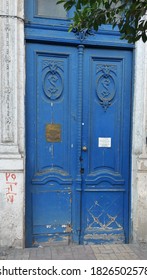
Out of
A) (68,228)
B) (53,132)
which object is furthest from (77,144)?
(68,228)

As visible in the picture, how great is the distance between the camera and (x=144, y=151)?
415 cm

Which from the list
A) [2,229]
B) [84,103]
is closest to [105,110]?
[84,103]

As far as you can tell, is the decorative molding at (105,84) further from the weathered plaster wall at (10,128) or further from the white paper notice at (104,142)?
the weathered plaster wall at (10,128)

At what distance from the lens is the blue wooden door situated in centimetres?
402

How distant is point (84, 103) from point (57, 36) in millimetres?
1044

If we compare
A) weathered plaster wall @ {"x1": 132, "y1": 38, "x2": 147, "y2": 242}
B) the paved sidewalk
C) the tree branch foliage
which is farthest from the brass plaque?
the tree branch foliage

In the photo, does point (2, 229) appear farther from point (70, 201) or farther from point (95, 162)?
point (95, 162)

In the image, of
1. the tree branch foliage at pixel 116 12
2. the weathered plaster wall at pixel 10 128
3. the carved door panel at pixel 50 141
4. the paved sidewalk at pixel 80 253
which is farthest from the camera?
the carved door panel at pixel 50 141

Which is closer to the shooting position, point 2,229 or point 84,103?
point 2,229

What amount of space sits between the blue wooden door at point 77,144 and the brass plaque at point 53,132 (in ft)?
0.05

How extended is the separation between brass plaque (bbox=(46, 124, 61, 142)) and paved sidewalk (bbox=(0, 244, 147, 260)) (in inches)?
62.0

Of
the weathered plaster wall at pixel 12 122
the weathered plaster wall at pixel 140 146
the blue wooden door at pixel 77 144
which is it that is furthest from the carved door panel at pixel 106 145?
the weathered plaster wall at pixel 12 122

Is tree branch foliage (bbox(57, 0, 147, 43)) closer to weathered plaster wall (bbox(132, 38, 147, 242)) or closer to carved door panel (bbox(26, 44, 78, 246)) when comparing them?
carved door panel (bbox(26, 44, 78, 246))

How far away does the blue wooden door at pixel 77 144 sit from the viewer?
4.02 meters
